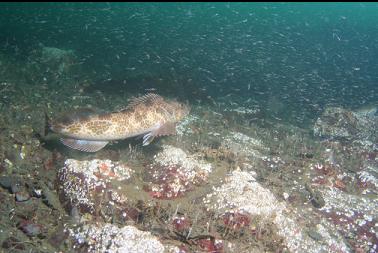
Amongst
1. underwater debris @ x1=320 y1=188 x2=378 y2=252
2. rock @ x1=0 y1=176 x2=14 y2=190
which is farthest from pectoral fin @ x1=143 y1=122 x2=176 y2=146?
underwater debris @ x1=320 y1=188 x2=378 y2=252

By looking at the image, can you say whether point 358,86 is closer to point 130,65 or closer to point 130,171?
point 130,65

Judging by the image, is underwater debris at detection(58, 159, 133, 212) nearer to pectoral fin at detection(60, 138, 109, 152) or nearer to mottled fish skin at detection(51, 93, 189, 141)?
pectoral fin at detection(60, 138, 109, 152)

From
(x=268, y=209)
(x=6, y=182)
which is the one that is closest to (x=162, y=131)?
(x=268, y=209)

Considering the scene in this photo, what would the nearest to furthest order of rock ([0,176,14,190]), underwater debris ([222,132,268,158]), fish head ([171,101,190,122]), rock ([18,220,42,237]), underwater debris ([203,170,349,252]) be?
rock ([18,220,42,237]) < underwater debris ([203,170,349,252]) < rock ([0,176,14,190]) < fish head ([171,101,190,122]) < underwater debris ([222,132,268,158])

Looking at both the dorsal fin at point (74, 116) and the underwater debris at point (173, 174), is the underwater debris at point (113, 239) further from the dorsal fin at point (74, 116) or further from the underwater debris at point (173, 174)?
the dorsal fin at point (74, 116)

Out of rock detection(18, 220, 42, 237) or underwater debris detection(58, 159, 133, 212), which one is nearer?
rock detection(18, 220, 42, 237)

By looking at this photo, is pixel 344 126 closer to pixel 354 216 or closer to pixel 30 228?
pixel 354 216

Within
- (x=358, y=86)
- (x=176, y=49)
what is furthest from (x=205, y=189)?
(x=176, y=49)

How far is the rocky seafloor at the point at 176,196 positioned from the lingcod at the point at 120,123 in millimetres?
433

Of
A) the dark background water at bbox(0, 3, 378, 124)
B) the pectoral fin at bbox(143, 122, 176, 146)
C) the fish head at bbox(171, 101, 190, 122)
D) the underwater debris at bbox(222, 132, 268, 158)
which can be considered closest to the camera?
the pectoral fin at bbox(143, 122, 176, 146)

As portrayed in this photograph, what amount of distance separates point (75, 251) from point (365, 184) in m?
6.71

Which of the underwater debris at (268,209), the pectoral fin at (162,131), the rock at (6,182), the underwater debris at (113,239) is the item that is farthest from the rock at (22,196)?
the underwater debris at (268,209)

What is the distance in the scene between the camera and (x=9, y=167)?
243 inches

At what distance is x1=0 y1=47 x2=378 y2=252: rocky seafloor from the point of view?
4.87 m
